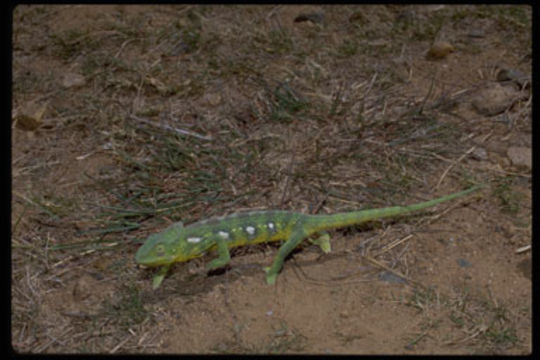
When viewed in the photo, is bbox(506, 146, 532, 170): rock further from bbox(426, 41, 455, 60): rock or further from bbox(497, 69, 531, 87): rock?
bbox(426, 41, 455, 60): rock

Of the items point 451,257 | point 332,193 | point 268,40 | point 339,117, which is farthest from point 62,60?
point 451,257

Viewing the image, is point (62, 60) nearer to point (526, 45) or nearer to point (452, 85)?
point (452, 85)

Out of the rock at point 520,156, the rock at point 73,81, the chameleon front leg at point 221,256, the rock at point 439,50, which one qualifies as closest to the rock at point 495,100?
the rock at point 520,156

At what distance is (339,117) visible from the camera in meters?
5.19

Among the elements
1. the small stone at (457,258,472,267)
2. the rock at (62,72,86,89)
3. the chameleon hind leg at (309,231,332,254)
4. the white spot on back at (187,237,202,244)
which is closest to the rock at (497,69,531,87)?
the small stone at (457,258,472,267)

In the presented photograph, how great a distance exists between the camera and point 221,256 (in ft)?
12.6

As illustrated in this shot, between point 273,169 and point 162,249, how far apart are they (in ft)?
4.44

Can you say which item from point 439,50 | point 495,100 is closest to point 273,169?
point 495,100

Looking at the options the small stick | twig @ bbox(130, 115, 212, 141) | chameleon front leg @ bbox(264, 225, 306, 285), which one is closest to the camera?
chameleon front leg @ bbox(264, 225, 306, 285)

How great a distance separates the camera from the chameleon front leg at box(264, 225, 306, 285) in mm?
3805

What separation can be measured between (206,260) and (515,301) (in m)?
2.14

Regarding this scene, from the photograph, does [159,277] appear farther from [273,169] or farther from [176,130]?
[176,130]

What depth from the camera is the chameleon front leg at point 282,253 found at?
3805 mm

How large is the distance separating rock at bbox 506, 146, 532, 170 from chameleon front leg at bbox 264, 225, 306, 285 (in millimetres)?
2048
